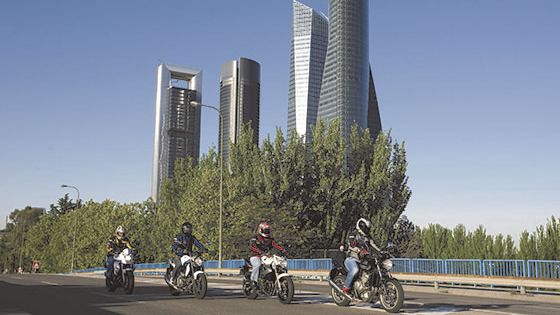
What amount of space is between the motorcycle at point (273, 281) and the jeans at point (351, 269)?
4.30 feet

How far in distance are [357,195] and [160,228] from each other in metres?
25.6

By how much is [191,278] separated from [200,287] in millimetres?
551

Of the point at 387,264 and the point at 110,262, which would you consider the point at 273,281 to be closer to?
the point at 387,264

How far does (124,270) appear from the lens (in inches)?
561

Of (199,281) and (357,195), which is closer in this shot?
(199,281)

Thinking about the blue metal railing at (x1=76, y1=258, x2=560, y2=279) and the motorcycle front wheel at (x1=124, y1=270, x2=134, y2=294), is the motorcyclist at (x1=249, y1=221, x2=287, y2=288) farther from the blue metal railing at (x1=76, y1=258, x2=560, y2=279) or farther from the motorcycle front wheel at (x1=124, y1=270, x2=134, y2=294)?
the blue metal railing at (x1=76, y1=258, x2=560, y2=279)

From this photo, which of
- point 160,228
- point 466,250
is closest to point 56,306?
point 466,250

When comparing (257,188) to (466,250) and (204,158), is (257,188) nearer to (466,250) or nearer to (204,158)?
(204,158)

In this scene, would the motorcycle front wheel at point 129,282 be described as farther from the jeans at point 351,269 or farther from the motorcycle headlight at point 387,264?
the motorcycle headlight at point 387,264

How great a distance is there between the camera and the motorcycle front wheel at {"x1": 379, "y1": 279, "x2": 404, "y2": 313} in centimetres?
945

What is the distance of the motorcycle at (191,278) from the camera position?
41.2 feet

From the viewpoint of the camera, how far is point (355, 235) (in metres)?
10.6

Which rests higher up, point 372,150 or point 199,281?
point 372,150

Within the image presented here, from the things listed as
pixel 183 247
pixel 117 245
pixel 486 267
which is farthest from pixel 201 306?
pixel 486 267
